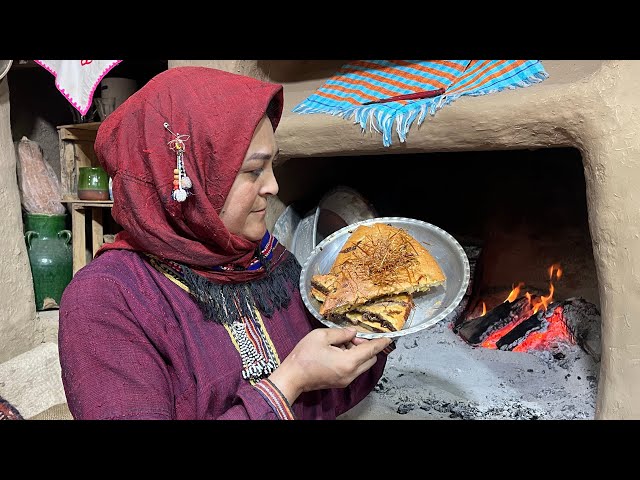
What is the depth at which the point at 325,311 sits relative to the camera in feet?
5.41

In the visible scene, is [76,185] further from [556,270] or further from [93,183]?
[556,270]

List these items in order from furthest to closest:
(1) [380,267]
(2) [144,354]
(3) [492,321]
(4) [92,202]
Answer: (4) [92,202] → (3) [492,321] → (1) [380,267] → (2) [144,354]

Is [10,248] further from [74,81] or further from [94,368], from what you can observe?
[94,368]

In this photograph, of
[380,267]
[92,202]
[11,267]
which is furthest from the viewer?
[92,202]

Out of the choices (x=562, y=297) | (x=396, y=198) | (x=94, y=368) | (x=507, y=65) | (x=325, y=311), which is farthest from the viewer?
(x=396, y=198)

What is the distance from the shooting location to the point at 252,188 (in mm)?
1450

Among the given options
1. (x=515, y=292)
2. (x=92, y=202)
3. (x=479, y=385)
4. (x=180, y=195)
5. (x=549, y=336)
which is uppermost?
(x=180, y=195)

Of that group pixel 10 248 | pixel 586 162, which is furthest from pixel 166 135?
pixel 10 248

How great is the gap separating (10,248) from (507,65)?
3.27 m

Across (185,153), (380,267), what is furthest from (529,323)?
(185,153)

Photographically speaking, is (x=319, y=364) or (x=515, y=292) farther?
(x=515, y=292)

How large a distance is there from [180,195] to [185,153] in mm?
118

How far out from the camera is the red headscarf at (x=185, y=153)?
1349 mm

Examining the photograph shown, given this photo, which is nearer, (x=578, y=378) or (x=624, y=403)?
(x=624, y=403)
